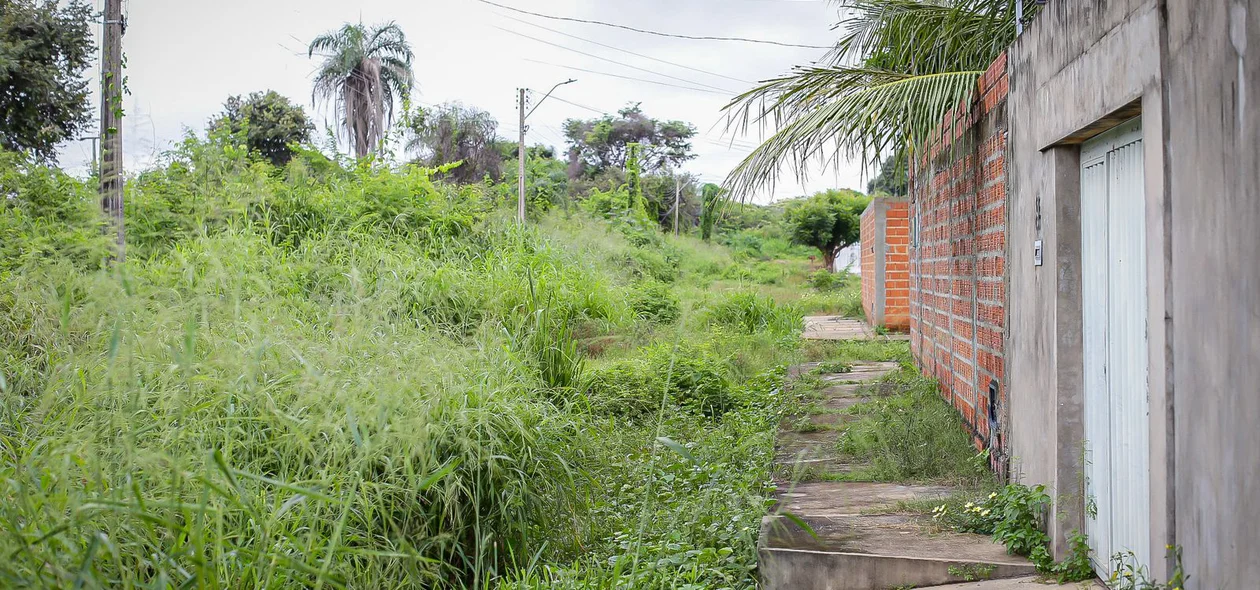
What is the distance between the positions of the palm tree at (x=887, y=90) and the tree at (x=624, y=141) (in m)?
38.2

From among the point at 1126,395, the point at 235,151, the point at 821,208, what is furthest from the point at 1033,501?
the point at 821,208

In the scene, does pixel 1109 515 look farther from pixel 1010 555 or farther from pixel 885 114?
pixel 885 114

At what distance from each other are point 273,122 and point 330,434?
2980 cm

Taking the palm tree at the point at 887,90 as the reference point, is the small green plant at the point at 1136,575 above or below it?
below

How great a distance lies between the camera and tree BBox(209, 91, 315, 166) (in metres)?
29.8

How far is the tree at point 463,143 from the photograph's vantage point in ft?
109

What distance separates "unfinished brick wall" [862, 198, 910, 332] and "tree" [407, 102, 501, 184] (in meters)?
22.7

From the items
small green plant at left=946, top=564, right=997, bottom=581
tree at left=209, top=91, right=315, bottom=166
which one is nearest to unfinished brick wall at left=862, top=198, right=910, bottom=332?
small green plant at left=946, top=564, right=997, bottom=581

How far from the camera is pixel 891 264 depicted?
38.8 ft

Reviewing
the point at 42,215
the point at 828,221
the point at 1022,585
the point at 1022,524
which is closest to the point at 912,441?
the point at 1022,524

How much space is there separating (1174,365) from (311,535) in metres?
2.57

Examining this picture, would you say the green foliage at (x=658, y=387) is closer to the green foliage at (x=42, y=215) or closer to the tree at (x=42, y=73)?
the green foliage at (x=42, y=215)

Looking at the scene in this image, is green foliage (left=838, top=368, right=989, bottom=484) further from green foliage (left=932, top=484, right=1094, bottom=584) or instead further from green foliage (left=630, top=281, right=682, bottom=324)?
green foliage (left=630, top=281, right=682, bottom=324)

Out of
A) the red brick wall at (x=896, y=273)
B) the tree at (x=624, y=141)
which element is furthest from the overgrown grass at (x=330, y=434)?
the tree at (x=624, y=141)
